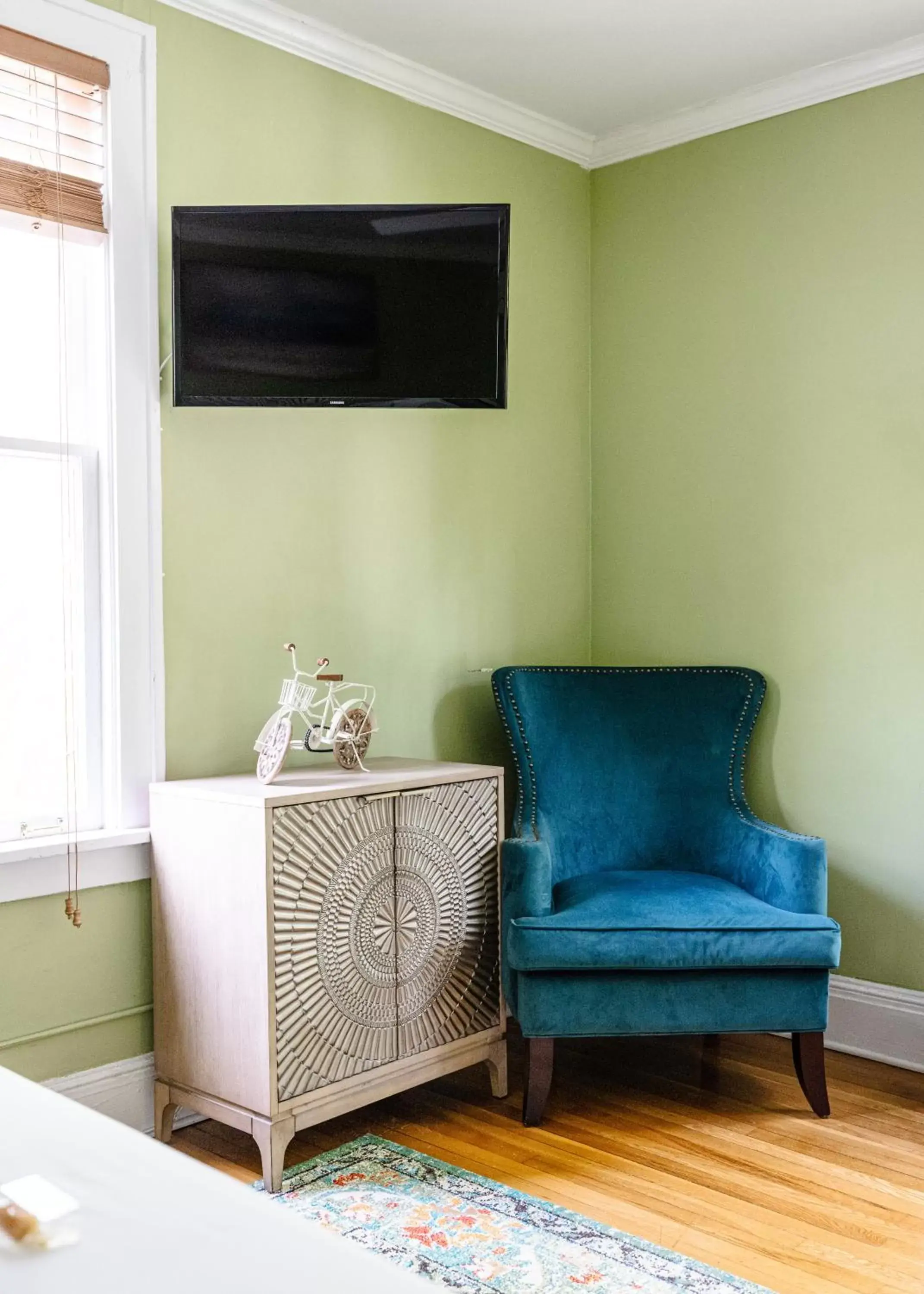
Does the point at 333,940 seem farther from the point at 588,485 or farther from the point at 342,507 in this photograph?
the point at 588,485

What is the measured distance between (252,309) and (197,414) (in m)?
0.30

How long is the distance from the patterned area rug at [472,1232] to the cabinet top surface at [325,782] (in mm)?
794

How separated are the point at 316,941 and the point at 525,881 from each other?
→ 0.54 m

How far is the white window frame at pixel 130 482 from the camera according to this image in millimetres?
2633

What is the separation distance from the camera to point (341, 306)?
2754 millimetres

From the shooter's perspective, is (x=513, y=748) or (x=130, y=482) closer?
(x=130, y=482)

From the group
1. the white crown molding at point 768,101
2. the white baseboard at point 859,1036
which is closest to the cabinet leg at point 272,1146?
the white baseboard at point 859,1036

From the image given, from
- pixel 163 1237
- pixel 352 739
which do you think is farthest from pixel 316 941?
pixel 163 1237

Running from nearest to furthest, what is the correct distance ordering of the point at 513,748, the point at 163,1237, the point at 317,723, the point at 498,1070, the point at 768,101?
the point at 163,1237 → the point at 498,1070 → the point at 317,723 → the point at 513,748 → the point at 768,101

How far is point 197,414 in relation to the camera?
2807 mm

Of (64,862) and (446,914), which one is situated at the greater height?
(64,862)

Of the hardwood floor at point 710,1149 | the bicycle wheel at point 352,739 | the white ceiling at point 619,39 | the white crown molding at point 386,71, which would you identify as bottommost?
the hardwood floor at point 710,1149

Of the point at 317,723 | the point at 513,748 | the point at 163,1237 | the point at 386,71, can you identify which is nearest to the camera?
the point at 163,1237

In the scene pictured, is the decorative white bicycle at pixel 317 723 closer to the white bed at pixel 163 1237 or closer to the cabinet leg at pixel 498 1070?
the cabinet leg at pixel 498 1070
